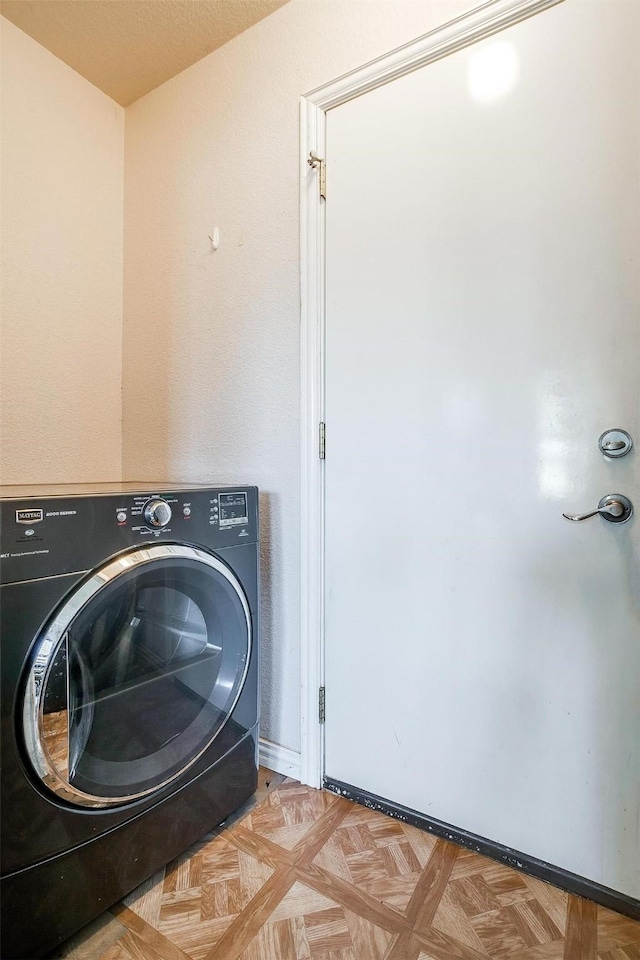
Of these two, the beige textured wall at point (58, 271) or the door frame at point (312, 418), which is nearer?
the door frame at point (312, 418)

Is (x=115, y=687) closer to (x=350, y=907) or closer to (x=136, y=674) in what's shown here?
(x=136, y=674)

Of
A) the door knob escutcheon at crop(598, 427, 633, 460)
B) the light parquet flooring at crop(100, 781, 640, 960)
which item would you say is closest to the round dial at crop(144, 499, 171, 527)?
the light parquet flooring at crop(100, 781, 640, 960)

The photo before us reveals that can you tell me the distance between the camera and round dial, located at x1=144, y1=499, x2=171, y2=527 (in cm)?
104

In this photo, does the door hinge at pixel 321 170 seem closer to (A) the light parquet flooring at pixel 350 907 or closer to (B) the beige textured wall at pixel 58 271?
(B) the beige textured wall at pixel 58 271

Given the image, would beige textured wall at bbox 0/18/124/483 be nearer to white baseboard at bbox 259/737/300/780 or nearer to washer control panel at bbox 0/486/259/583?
washer control panel at bbox 0/486/259/583

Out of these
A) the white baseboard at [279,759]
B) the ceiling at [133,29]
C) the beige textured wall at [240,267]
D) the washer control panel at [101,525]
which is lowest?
the white baseboard at [279,759]

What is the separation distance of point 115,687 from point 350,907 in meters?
0.73

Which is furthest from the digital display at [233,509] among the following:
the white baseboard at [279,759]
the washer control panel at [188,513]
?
the white baseboard at [279,759]

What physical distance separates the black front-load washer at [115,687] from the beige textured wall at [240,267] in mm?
221

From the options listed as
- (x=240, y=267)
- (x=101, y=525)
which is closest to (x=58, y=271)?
(x=240, y=267)

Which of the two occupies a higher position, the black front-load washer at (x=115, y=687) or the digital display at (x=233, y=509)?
the digital display at (x=233, y=509)

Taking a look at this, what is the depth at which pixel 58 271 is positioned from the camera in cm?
177

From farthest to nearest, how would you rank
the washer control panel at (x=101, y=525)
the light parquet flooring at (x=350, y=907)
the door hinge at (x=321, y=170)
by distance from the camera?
the door hinge at (x=321, y=170), the light parquet flooring at (x=350, y=907), the washer control panel at (x=101, y=525)

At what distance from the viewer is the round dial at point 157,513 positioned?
104 centimetres
